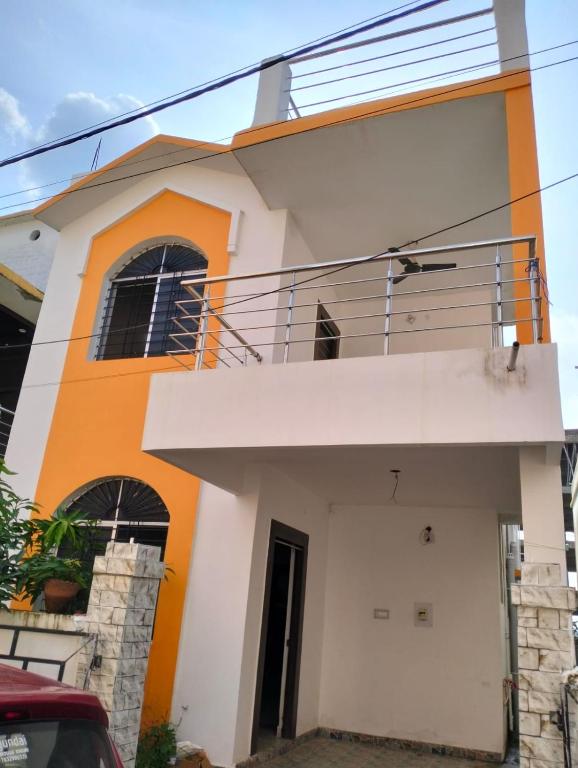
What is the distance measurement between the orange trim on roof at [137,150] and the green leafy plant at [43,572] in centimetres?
518

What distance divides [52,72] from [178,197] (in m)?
2.64

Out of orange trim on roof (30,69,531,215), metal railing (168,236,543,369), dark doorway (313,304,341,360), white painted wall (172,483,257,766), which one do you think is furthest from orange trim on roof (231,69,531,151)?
white painted wall (172,483,257,766)

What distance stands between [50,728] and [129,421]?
621 centimetres

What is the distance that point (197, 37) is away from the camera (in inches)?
238

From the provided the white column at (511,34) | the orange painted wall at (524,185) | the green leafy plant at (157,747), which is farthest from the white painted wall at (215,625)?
the white column at (511,34)

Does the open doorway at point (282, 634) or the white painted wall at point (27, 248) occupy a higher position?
the white painted wall at point (27, 248)

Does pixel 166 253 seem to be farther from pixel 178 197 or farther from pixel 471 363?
pixel 471 363

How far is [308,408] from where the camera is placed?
531cm

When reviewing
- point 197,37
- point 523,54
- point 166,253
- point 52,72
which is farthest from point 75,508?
point 523,54

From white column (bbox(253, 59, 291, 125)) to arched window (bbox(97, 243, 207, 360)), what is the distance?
200 centimetres

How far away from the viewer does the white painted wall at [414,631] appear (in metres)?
7.91

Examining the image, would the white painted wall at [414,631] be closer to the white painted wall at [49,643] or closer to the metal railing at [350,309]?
the metal railing at [350,309]

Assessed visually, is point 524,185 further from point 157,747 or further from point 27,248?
point 27,248

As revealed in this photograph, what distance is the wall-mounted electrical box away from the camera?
8352 mm
